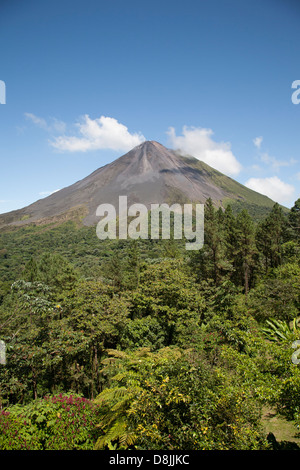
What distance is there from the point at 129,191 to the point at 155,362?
155 m

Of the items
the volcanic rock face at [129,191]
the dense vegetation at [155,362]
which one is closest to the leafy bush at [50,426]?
the dense vegetation at [155,362]

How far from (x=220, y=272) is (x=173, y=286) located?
13.8 metres

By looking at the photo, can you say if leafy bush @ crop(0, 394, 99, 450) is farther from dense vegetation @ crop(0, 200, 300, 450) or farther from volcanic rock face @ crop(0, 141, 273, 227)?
volcanic rock face @ crop(0, 141, 273, 227)

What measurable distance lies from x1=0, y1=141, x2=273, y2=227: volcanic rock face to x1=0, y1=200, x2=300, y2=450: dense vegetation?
12427 cm

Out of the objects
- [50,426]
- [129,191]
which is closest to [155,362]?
[50,426]

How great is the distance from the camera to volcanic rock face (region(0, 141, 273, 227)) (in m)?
150

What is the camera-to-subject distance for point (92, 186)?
174 metres

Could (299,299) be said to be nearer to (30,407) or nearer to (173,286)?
(173,286)

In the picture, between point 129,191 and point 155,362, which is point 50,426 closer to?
point 155,362

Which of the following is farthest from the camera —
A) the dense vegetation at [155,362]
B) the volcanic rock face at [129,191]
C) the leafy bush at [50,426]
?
the volcanic rock face at [129,191]

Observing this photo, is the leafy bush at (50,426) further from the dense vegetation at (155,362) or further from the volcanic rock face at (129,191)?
the volcanic rock face at (129,191)

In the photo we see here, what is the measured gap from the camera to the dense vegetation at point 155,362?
16.1ft

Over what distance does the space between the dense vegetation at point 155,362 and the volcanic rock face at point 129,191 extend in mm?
124274

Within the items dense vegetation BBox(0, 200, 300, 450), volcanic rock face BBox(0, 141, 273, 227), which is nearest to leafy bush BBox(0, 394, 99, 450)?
dense vegetation BBox(0, 200, 300, 450)
